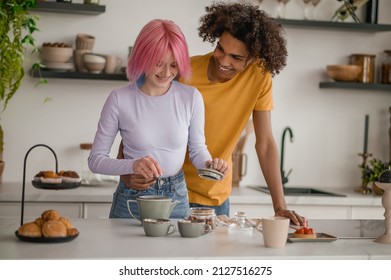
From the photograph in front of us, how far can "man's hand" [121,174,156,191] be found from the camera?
2303 millimetres

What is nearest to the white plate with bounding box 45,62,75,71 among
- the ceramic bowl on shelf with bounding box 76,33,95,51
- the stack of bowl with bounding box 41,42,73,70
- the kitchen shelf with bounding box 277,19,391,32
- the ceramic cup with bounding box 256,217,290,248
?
the stack of bowl with bounding box 41,42,73,70

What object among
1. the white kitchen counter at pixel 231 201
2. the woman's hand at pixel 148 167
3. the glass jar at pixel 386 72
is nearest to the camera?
the woman's hand at pixel 148 167

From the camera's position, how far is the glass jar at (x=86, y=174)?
3.85 meters

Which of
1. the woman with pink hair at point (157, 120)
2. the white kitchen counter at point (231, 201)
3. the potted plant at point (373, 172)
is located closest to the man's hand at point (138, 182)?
the woman with pink hair at point (157, 120)

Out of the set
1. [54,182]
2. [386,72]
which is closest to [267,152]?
[54,182]

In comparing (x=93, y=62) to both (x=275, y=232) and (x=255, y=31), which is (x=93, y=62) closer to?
(x=255, y=31)

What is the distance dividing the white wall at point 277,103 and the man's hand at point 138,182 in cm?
180

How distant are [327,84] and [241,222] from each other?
216 centimetres

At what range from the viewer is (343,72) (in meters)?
4.20

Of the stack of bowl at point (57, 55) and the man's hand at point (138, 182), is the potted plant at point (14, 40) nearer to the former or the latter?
the stack of bowl at point (57, 55)

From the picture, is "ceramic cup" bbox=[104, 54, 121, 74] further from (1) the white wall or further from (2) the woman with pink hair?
(2) the woman with pink hair
